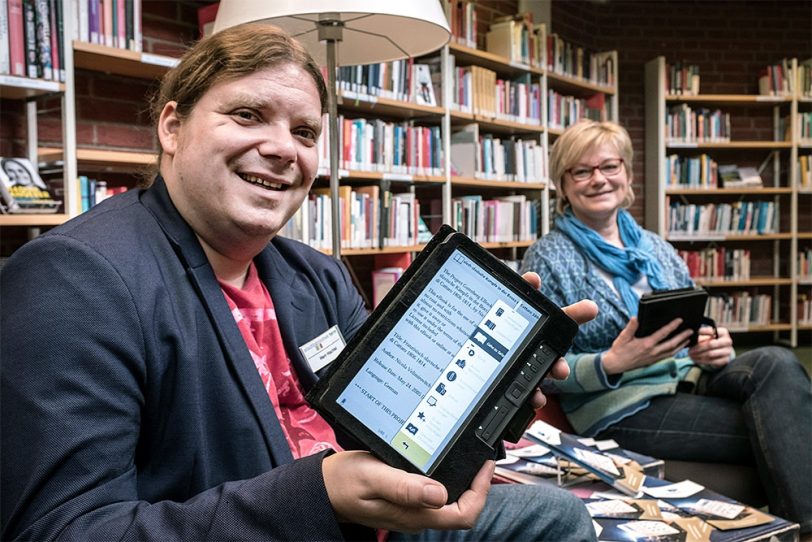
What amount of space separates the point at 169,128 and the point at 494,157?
3627 mm

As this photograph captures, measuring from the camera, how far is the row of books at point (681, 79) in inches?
241

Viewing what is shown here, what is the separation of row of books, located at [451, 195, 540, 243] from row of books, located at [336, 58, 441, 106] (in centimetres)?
69

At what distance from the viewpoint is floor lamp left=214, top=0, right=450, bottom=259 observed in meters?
1.67

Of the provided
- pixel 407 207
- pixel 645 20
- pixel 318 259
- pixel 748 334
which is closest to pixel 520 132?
pixel 407 207

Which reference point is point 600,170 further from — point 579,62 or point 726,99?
point 726,99

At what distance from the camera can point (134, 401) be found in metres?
0.81

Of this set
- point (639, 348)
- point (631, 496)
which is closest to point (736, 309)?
point (639, 348)

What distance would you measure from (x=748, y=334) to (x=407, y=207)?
424 cm

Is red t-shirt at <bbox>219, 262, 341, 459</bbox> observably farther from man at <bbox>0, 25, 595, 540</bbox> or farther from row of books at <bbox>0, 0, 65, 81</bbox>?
row of books at <bbox>0, 0, 65, 81</bbox>

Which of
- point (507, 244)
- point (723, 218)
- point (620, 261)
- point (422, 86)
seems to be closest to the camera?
point (620, 261)

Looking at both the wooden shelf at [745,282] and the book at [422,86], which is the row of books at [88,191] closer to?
the book at [422,86]

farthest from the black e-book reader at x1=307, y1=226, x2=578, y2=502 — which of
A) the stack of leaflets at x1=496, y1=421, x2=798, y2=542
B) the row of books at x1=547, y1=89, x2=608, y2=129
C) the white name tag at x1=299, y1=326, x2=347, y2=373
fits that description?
the row of books at x1=547, y1=89, x2=608, y2=129

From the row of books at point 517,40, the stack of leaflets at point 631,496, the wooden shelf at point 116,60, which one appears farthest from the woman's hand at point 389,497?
the row of books at point 517,40

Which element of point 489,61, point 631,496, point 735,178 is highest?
point 489,61
